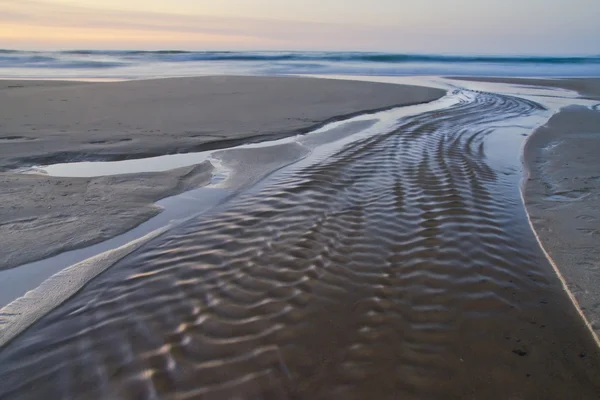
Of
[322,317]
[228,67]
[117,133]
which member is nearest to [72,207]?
[322,317]

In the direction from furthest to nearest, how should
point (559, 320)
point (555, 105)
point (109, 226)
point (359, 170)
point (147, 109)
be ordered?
point (555, 105)
point (147, 109)
point (359, 170)
point (109, 226)
point (559, 320)

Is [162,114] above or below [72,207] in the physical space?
above

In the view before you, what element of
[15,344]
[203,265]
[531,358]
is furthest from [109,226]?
[531,358]

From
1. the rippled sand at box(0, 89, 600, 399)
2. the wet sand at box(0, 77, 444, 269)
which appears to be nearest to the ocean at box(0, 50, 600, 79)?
the wet sand at box(0, 77, 444, 269)

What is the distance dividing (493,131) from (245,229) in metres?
9.04

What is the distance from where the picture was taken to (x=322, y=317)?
358 centimetres

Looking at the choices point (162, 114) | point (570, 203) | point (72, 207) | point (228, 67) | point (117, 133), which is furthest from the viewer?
point (228, 67)

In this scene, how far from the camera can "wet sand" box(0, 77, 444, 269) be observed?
5234 millimetres

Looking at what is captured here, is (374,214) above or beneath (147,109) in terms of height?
beneath

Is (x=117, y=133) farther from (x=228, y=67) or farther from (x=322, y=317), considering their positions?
(x=228, y=67)

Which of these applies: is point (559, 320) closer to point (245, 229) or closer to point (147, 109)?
point (245, 229)

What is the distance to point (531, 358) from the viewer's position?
3.14 metres

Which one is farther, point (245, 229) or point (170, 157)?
point (170, 157)

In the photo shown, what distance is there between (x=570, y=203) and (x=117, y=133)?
907cm
